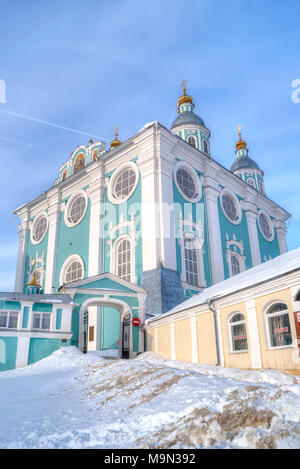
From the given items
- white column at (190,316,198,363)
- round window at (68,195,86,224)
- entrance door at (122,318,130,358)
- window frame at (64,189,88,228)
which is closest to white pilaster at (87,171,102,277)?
window frame at (64,189,88,228)

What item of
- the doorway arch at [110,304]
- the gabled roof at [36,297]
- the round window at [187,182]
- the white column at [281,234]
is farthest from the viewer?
the white column at [281,234]

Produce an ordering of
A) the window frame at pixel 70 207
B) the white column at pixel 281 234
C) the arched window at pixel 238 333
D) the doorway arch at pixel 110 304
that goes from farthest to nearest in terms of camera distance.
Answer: the white column at pixel 281 234 < the window frame at pixel 70 207 < the doorway arch at pixel 110 304 < the arched window at pixel 238 333

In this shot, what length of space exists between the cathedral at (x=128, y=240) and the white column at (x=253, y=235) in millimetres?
81

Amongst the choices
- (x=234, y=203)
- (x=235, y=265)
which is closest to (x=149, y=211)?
(x=235, y=265)

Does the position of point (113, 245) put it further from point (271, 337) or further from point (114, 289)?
point (271, 337)

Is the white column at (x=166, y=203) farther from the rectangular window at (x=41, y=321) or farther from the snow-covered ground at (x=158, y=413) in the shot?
the snow-covered ground at (x=158, y=413)

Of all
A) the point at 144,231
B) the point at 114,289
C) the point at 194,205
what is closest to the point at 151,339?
the point at 114,289

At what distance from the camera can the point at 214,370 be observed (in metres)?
10.5

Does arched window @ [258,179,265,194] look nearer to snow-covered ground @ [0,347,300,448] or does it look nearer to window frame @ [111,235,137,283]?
window frame @ [111,235,137,283]

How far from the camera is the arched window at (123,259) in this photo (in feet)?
71.9

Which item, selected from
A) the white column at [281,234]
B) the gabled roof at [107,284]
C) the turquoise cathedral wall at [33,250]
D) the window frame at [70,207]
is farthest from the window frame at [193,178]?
the white column at [281,234]

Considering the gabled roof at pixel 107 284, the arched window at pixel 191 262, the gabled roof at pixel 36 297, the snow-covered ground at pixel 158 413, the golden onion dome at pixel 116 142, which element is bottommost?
the snow-covered ground at pixel 158 413

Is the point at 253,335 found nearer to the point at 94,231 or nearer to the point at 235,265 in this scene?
the point at 94,231

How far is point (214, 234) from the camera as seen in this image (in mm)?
24094
